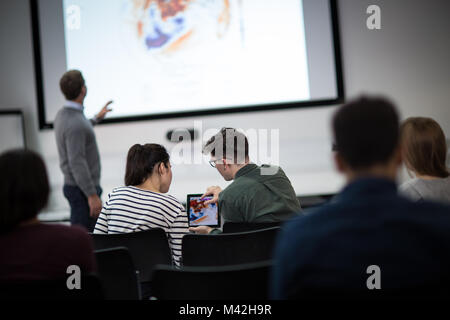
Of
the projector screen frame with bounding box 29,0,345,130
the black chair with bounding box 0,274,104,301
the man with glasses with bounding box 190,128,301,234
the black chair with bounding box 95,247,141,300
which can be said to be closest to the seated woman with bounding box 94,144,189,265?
the man with glasses with bounding box 190,128,301,234

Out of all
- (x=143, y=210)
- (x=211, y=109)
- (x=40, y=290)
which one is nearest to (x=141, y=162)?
(x=143, y=210)

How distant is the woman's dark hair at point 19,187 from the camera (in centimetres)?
136

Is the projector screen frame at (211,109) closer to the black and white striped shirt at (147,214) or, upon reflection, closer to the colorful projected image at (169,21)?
the colorful projected image at (169,21)

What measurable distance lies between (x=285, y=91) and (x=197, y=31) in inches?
43.8

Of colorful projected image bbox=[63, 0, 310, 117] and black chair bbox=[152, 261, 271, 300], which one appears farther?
colorful projected image bbox=[63, 0, 310, 117]

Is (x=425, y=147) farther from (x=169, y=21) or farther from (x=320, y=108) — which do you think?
(x=169, y=21)

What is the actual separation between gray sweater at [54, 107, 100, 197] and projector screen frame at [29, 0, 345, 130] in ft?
4.55

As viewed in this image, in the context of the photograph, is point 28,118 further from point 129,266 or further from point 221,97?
point 129,266

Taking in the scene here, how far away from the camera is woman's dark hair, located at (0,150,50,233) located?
1.36m

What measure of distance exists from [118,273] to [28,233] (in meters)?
0.49

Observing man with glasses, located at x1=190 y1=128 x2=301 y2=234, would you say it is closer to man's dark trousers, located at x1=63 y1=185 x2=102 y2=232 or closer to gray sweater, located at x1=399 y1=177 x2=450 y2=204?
gray sweater, located at x1=399 y1=177 x2=450 y2=204

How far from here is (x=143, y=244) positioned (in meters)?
2.15

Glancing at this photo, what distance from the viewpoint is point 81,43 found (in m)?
5.24
